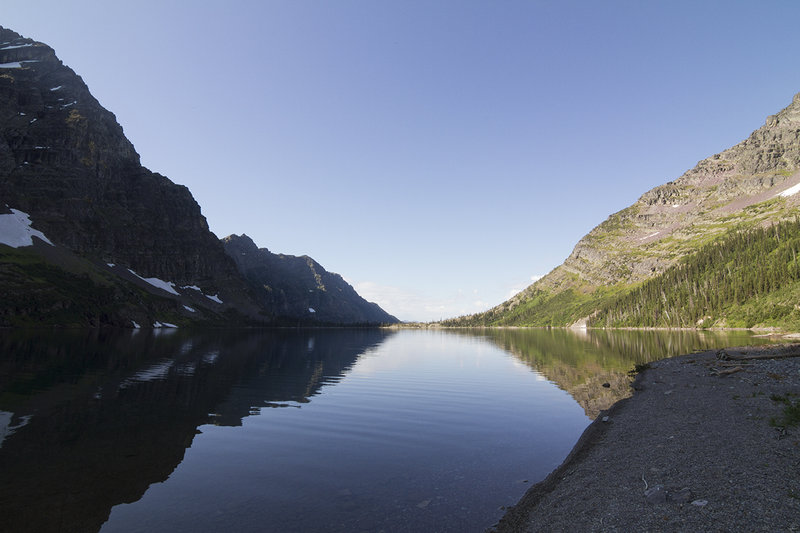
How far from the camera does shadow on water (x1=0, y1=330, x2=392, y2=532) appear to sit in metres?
16.1

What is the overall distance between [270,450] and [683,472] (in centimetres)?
2216

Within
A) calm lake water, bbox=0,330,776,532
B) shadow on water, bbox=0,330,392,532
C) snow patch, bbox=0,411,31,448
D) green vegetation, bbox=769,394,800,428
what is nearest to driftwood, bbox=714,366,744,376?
calm lake water, bbox=0,330,776,532

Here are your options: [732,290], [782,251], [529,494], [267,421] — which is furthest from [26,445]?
[782,251]

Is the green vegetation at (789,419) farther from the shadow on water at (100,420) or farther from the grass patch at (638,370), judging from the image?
the grass patch at (638,370)

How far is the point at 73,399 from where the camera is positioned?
34.7 meters

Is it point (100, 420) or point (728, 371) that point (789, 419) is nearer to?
point (728, 371)

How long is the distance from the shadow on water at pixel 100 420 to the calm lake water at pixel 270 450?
116 mm

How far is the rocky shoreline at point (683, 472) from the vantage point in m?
A: 11.7

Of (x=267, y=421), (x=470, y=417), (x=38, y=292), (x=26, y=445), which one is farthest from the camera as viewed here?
(x=38, y=292)

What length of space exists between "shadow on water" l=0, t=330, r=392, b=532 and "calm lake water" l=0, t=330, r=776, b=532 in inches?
4.5

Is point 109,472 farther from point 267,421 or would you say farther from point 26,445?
point 267,421

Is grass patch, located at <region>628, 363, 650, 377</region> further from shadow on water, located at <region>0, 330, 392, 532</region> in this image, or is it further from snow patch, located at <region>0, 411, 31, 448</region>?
snow patch, located at <region>0, 411, 31, 448</region>

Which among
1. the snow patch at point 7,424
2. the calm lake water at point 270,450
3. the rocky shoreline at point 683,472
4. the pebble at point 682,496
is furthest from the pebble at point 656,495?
the snow patch at point 7,424

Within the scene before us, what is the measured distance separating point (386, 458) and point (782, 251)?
24582 centimetres
